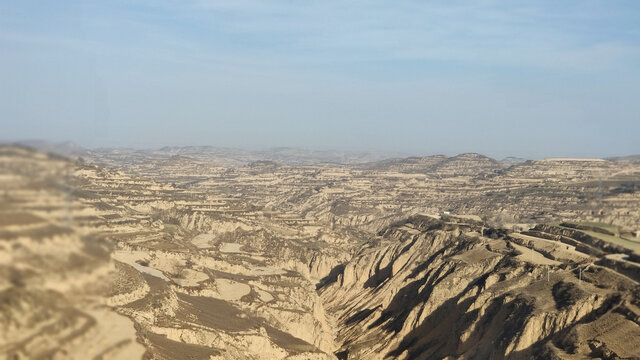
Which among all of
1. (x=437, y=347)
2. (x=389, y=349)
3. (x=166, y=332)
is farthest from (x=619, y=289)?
(x=166, y=332)

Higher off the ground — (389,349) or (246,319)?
(246,319)

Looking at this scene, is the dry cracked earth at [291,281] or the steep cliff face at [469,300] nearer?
the dry cracked earth at [291,281]

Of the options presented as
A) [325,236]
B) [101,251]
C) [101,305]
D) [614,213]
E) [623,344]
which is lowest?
[325,236]

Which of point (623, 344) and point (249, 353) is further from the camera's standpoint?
point (249, 353)

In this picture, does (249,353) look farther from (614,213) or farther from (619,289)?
(614,213)

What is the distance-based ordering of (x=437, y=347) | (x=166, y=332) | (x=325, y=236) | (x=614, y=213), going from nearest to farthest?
(x=166, y=332) < (x=437, y=347) < (x=614, y=213) < (x=325, y=236)
